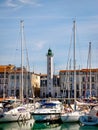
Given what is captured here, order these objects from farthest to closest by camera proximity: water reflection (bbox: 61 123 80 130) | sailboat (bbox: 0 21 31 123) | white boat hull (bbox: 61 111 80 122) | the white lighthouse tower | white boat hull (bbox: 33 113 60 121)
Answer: the white lighthouse tower < white boat hull (bbox: 33 113 60 121) < sailboat (bbox: 0 21 31 123) < white boat hull (bbox: 61 111 80 122) < water reflection (bbox: 61 123 80 130)

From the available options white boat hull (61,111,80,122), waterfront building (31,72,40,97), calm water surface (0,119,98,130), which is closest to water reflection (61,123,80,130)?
calm water surface (0,119,98,130)

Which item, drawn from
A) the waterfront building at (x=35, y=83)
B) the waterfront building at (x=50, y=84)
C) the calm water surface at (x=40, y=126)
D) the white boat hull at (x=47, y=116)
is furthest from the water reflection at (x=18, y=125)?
the waterfront building at (x=35, y=83)

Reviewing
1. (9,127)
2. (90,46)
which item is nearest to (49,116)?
(9,127)

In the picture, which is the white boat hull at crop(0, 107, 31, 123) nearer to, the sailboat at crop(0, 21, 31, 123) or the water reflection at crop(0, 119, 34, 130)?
the sailboat at crop(0, 21, 31, 123)

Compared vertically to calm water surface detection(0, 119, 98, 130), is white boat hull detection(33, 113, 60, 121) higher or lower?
higher

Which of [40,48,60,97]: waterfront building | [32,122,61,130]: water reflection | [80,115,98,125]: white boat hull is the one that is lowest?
[32,122,61,130]: water reflection

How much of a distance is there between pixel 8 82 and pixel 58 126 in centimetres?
7036

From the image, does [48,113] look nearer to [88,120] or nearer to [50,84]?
[88,120]

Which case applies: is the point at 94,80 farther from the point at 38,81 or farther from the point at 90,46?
the point at 90,46

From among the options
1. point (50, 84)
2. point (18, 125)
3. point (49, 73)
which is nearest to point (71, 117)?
point (18, 125)

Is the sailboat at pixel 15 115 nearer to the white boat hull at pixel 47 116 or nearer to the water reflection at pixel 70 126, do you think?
the white boat hull at pixel 47 116

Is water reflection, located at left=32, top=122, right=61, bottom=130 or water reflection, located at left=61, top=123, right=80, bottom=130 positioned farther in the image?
water reflection, located at left=32, top=122, right=61, bottom=130

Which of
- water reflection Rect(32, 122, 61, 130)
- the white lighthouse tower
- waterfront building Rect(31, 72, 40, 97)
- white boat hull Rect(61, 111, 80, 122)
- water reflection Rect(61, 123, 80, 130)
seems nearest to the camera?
water reflection Rect(61, 123, 80, 130)

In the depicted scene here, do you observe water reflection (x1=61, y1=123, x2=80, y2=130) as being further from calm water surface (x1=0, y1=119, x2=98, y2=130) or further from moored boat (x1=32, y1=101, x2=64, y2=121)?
moored boat (x1=32, y1=101, x2=64, y2=121)
